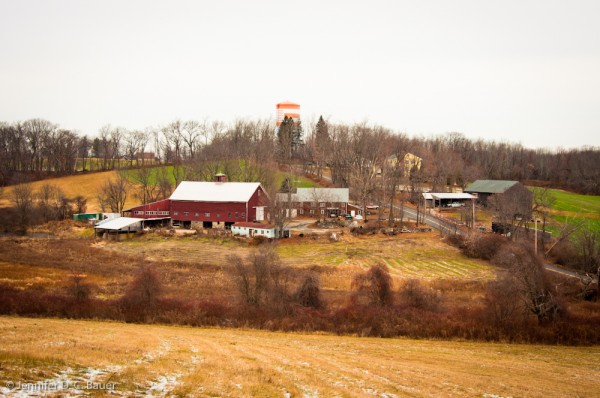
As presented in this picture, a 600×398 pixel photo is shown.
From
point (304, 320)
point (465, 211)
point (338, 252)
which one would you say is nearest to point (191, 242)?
point (338, 252)

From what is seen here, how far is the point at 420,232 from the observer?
164 feet

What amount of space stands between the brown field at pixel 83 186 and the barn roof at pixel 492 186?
50.5 meters

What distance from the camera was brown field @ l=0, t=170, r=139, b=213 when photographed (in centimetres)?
6916

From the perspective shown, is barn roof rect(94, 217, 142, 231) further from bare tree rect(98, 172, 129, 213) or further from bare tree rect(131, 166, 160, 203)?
bare tree rect(131, 166, 160, 203)

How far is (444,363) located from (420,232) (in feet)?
112

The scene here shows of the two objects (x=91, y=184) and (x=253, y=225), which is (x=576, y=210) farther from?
(x=91, y=184)

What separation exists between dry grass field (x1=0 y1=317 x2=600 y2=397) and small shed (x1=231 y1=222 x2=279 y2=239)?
1012 inches

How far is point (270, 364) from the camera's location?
48.3 feet

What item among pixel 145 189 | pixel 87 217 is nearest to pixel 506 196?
pixel 145 189

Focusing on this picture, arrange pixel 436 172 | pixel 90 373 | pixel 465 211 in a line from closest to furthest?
pixel 90 373
pixel 465 211
pixel 436 172

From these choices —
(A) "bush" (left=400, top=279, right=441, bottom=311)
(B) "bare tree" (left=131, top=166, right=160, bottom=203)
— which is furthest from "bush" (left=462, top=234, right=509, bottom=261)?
(B) "bare tree" (left=131, top=166, right=160, bottom=203)

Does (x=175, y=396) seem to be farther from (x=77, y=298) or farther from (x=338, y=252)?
(x=338, y=252)

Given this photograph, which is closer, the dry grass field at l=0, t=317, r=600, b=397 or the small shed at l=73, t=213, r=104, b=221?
the dry grass field at l=0, t=317, r=600, b=397

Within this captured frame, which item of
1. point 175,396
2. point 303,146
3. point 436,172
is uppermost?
point 303,146
